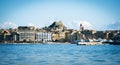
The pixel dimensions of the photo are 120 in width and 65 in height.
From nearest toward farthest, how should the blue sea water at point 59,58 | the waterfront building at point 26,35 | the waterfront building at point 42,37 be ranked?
the blue sea water at point 59,58 < the waterfront building at point 26,35 < the waterfront building at point 42,37

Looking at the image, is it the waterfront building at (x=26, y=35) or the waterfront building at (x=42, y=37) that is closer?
the waterfront building at (x=26, y=35)

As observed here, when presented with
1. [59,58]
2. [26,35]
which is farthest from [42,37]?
[59,58]

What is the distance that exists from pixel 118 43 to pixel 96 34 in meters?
34.2

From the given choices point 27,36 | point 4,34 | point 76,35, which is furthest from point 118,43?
point 4,34

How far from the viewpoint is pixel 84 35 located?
504ft

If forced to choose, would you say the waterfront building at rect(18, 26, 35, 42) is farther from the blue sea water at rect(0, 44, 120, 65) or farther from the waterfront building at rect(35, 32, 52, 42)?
the blue sea water at rect(0, 44, 120, 65)

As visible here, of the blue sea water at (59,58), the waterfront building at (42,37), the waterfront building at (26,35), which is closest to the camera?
the blue sea water at (59,58)

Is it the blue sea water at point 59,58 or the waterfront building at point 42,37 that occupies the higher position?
the waterfront building at point 42,37

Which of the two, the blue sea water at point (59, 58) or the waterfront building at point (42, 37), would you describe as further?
the waterfront building at point (42, 37)

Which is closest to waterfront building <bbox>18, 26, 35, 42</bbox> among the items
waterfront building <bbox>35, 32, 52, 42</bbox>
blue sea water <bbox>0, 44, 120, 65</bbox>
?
waterfront building <bbox>35, 32, 52, 42</bbox>

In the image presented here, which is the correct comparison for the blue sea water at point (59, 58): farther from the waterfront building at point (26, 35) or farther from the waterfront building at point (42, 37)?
the waterfront building at point (42, 37)

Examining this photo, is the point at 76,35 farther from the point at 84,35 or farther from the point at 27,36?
the point at 27,36

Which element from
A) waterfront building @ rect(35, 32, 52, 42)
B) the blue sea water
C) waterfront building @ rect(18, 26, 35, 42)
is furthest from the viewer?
waterfront building @ rect(35, 32, 52, 42)

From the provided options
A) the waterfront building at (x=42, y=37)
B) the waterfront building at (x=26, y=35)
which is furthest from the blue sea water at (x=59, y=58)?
the waterfront building at (x=42, y=37)
